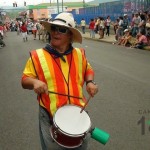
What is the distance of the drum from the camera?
283 centimetres

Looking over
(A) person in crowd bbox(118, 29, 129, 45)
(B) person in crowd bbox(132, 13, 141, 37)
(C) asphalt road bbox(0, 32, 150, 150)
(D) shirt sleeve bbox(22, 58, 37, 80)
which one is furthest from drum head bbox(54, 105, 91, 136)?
(B) person in crowd bbox(132, 13, 141, 37)

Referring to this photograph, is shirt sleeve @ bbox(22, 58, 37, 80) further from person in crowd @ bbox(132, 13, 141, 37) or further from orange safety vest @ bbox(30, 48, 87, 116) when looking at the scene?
person in crowd @ bbox(132, 13, 141, 37)

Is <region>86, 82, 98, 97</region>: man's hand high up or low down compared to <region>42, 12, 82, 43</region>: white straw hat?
down

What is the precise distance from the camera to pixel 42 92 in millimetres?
2877

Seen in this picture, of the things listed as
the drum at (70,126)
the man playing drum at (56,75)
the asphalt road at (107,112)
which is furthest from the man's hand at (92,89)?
the asphalt road at (107,112)

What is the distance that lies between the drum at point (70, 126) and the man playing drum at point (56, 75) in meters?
0.05

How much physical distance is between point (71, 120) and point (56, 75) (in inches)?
16.1

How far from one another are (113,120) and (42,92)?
3.47 metres

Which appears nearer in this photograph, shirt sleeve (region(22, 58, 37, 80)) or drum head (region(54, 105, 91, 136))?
drum head (region(54, 105, 91, 136))

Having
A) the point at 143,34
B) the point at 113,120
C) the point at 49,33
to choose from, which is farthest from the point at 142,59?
the point at 49,33

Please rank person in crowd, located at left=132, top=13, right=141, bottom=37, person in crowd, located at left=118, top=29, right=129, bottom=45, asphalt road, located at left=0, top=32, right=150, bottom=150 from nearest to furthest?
1. asphalt road, located at left=0, top=32, right=150, bottom=150
2. person in crowd, located at left=118, top=29, right=129, bottom=45
3. person in crowd, located at left=132, top=13, right=141, bottom=37

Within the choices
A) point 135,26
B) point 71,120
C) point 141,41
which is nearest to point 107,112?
point 71,120

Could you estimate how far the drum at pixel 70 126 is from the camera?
2.83 m

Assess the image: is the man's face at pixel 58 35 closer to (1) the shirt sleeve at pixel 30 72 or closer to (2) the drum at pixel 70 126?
(1) the shirt sleeve at pixel 30 72
